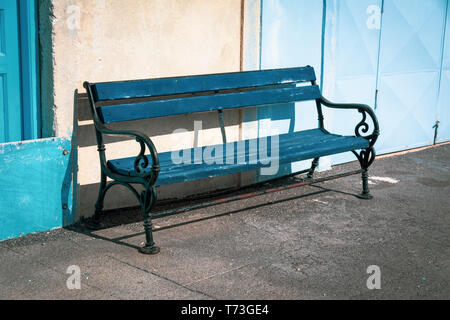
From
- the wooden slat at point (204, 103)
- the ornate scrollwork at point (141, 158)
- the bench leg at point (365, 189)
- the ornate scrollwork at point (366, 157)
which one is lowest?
the bench leg at point (365, 189)

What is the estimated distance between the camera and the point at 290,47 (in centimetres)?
622

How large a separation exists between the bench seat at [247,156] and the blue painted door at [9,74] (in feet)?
2.49

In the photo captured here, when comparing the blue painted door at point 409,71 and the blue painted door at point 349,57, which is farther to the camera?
the blue painted door at point 409,71

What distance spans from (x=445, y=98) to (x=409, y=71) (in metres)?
1.02

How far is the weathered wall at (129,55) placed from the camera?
4.62 m

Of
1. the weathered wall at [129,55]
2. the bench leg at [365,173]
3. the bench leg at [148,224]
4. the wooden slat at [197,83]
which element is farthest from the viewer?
the bench leg at [365,173]

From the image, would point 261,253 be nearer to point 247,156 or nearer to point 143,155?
point 247,156

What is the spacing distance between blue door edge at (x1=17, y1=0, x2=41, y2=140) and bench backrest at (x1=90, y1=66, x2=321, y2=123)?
17.3 inches

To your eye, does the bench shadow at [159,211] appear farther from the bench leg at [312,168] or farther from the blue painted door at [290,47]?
the blue painted door at [290,47]

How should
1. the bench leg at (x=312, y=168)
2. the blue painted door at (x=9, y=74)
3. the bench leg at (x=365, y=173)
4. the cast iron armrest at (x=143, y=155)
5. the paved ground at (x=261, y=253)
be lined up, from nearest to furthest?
the paved ground at (x=261, y=253)
the cast iron armrest at (x=143, y=155)
the blue painted door at (x=9, y=74)
the bench leg at (x=365, y=173)
the bench leg at (x=312, y=168)

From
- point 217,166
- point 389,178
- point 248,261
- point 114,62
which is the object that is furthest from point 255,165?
point 389,178

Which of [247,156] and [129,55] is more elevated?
[129,55]

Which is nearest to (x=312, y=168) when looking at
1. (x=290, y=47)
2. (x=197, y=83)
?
(x=290, y=47)

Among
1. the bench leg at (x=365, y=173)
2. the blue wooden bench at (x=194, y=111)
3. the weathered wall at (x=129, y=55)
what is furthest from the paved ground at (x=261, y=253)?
the weathered wall at (x=129, y=55)
